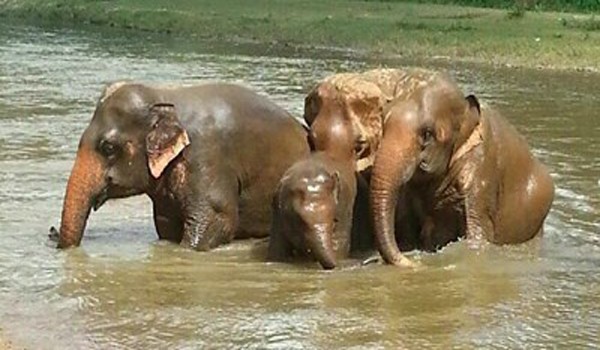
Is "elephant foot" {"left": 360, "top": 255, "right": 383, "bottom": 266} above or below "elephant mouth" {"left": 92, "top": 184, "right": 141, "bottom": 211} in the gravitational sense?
below

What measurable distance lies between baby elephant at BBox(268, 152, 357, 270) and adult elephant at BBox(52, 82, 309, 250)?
0.60 metres

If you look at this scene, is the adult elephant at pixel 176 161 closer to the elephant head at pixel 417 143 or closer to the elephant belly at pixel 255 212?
the elephant belly at pixel 255 212

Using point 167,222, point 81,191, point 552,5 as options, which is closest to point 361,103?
point 167,222

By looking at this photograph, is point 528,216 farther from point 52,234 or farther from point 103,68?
point 103,68

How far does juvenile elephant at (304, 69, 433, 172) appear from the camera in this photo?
31.4 feet

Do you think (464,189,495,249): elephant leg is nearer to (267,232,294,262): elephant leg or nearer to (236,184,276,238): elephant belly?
(267,232,294,262): elephant leg

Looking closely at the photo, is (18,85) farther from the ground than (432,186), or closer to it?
closer to it

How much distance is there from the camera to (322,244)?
916 centimetres

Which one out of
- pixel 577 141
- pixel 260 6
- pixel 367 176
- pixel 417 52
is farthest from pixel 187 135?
pixel 260 6

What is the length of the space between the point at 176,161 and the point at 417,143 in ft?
5.75

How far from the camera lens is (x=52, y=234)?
1041 cm

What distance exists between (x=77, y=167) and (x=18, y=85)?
13.5 m

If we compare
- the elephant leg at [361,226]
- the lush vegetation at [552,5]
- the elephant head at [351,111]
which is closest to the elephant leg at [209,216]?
the elephant head at [351,111]

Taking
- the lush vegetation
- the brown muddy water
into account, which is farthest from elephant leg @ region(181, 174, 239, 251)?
the lush vegetation
